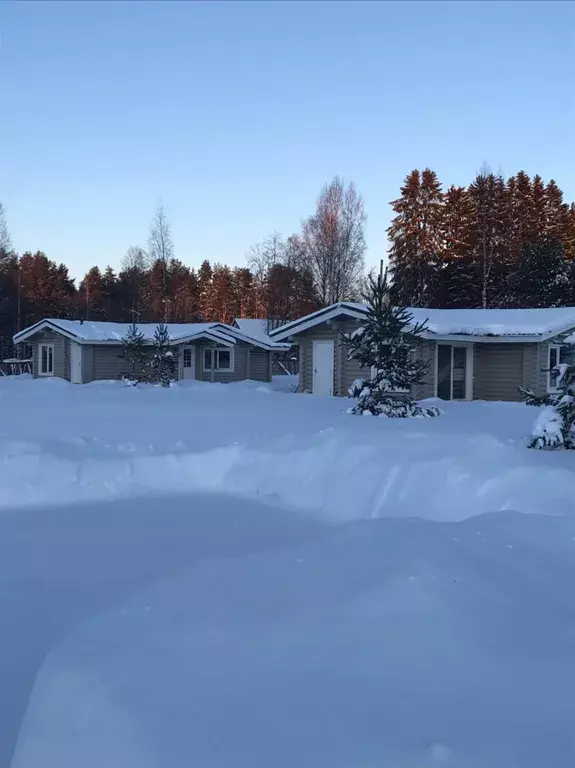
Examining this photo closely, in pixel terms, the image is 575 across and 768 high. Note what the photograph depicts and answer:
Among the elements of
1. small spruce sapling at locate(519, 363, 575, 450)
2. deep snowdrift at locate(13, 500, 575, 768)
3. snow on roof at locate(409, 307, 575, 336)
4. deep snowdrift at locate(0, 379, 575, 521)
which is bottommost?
deep snowdrift at locate(13, 500, 575, 768)

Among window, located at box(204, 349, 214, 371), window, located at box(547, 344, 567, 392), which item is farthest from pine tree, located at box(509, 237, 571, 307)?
window, located at box(204, 349, 214, 371)

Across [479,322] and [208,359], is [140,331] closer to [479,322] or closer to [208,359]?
[208,359]

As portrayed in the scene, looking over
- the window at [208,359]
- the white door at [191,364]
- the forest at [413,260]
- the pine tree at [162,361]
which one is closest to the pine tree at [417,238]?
the forest at [413,260]

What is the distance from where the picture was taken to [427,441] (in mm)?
10672

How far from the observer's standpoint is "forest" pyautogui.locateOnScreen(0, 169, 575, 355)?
122ft

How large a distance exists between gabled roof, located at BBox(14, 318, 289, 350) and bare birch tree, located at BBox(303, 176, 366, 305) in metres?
6.59

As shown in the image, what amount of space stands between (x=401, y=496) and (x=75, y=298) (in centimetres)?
5150

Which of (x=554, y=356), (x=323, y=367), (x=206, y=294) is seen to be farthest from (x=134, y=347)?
(x=206, y=294)

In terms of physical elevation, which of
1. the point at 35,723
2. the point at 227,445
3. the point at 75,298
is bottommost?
the point at 35,723

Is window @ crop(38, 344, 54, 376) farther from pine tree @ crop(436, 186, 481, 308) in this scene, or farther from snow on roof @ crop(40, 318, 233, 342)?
pine tree @ crop(436, 186, 481, 308)

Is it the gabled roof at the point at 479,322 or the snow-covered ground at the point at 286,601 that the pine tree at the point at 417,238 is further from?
the snow-covered ground at the point at 286,601

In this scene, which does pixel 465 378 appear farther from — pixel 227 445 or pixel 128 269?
pixel 128 269

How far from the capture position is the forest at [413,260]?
122 feet

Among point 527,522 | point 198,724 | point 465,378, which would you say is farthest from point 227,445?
point 465,378
